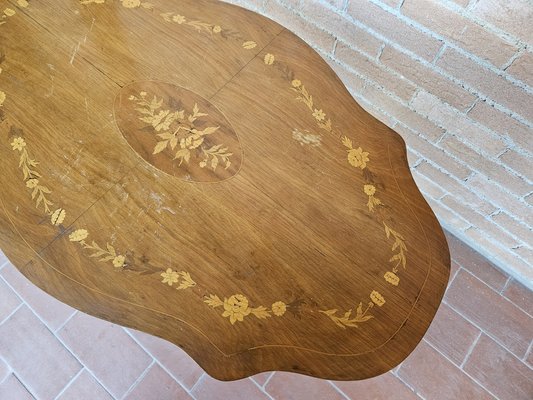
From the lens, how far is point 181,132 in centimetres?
112

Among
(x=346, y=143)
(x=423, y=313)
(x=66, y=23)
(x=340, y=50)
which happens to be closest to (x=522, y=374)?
(x=423, y=313)

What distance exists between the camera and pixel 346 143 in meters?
1.15

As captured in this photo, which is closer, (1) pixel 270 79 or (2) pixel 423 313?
(2) pixel 423 313

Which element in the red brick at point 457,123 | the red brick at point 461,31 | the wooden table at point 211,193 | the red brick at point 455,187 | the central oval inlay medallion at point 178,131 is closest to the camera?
the wooden table at point 211,193

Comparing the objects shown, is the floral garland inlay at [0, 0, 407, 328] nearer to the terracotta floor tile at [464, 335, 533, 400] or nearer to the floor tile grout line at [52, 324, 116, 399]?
the floor tile grout line at [52, 324, 116, 399]

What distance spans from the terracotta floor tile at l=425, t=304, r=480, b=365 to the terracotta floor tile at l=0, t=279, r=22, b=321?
160 cm

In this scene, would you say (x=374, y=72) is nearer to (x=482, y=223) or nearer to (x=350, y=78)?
(x=350, y=78)

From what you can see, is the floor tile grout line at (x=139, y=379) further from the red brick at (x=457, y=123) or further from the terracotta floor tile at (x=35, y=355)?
the red brick at (x=457, y=123)

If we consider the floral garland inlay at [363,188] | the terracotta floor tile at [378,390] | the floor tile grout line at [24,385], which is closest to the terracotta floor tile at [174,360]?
the floor tile grout line at [24,385]

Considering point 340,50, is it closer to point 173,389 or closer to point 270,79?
point 270,79

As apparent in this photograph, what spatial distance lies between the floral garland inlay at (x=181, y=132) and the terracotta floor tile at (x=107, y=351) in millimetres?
892

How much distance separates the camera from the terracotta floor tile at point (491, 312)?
1.73m

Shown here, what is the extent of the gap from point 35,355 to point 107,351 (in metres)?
0.25

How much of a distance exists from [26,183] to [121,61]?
0.42 meters
